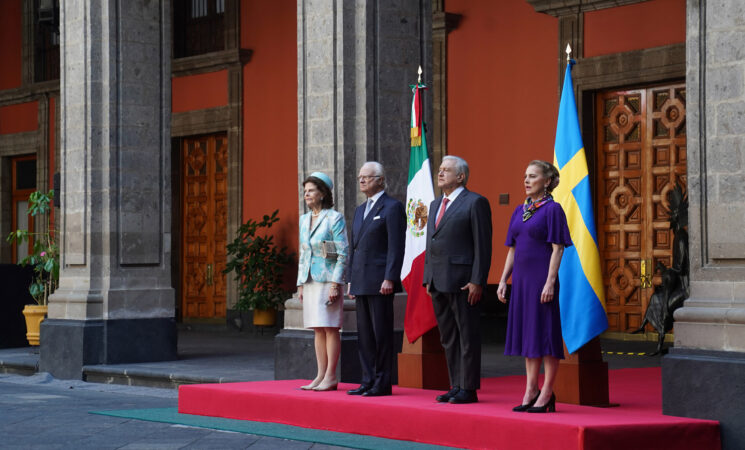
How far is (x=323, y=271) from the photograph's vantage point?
8.11 meters

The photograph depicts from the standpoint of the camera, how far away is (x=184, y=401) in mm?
8742

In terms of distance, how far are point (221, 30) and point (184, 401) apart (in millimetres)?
9828

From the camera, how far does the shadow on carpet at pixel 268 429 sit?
6.93 meters

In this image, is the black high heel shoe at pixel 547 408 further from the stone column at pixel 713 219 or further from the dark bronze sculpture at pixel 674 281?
the dark bronze sculpture at pixel 674 281

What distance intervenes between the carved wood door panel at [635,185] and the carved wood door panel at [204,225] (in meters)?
6.26

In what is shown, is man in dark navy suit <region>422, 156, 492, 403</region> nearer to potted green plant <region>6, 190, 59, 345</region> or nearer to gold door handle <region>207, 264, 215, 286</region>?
potted green plant <region>6, 190, 59, 345</region>

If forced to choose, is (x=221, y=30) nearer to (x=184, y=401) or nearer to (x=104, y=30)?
(x=104, y=30)

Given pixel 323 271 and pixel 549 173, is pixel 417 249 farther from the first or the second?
pixel 549 173

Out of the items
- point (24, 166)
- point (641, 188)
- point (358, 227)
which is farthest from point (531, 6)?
point (24, 166)

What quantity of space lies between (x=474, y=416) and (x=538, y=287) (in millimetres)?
804

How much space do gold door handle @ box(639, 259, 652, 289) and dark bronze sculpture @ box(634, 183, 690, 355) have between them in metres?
1.07

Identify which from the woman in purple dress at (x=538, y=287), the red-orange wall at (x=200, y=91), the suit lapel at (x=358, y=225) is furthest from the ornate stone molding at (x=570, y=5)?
the woman in purple dress at (x=538, y=287)

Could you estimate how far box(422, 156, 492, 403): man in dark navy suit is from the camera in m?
7.20

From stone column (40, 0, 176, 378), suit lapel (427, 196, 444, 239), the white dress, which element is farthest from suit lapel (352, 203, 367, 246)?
stone column (40, 0, 176, 378)
